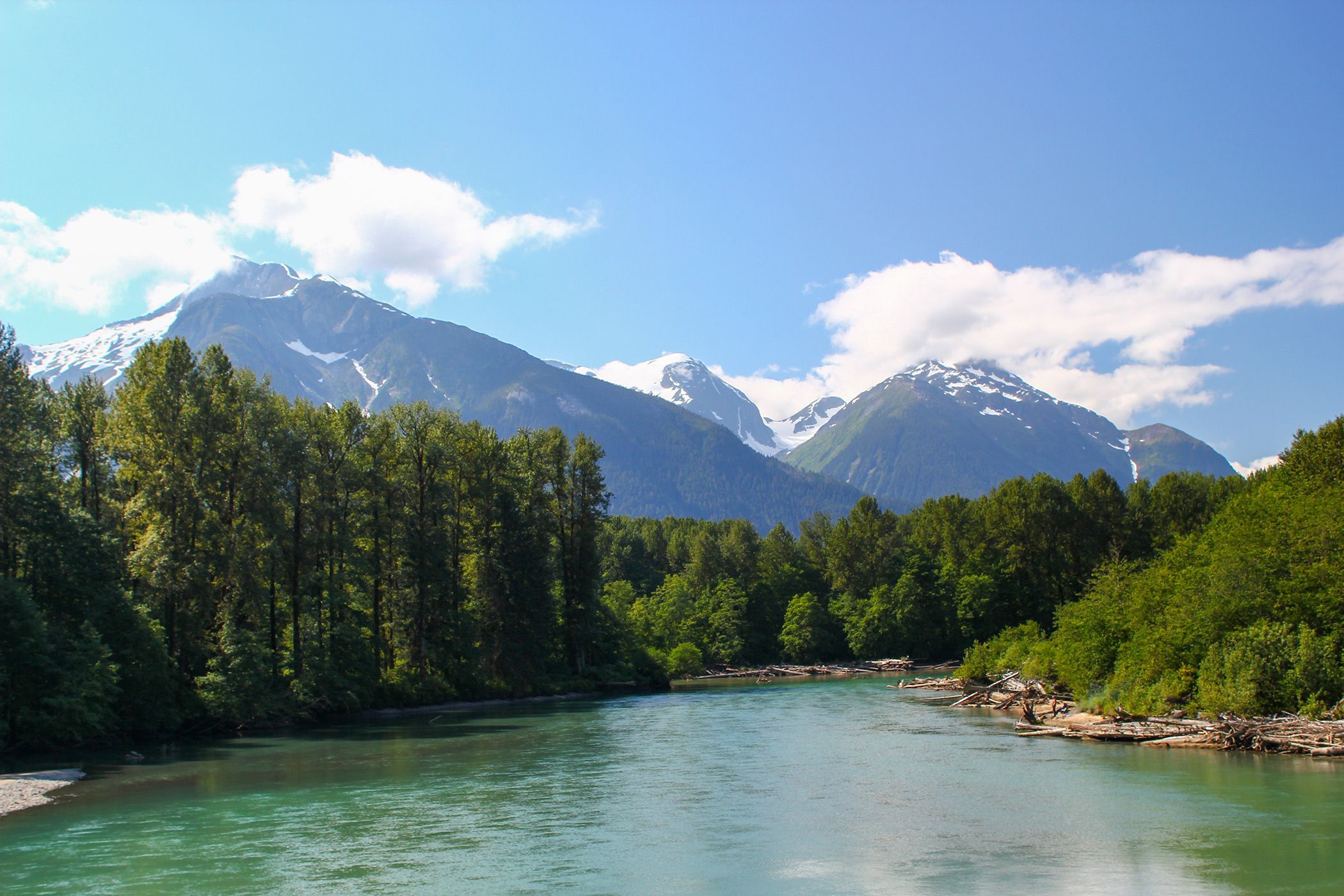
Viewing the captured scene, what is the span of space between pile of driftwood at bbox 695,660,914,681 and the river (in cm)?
5889

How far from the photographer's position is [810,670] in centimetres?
10200

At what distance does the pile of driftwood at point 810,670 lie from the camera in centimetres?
10112

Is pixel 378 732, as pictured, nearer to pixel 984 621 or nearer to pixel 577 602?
pixel 577 602

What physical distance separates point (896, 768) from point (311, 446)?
4137cm

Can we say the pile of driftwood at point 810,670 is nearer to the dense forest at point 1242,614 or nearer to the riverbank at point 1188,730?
the riverbank at point 1188,730

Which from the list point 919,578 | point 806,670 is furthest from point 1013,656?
point 919,578

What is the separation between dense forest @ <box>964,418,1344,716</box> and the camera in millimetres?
34844

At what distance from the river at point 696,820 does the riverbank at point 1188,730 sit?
1111 millimetres

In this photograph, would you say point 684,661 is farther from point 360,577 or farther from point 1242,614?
point 1242,614

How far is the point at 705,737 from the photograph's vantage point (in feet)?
148

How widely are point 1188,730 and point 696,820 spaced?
23.1 metres

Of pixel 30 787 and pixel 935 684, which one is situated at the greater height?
pixel 30 787

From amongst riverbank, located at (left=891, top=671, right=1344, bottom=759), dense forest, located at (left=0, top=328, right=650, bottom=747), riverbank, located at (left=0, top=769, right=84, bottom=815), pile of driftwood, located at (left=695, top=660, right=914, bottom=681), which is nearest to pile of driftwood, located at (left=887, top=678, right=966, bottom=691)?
riverbank, located at (left=891, top=671, right=1344, bottom=759)

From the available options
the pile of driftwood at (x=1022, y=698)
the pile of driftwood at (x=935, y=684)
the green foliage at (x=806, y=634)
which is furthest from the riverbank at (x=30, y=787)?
the green foliage at (x=806, y=634)
